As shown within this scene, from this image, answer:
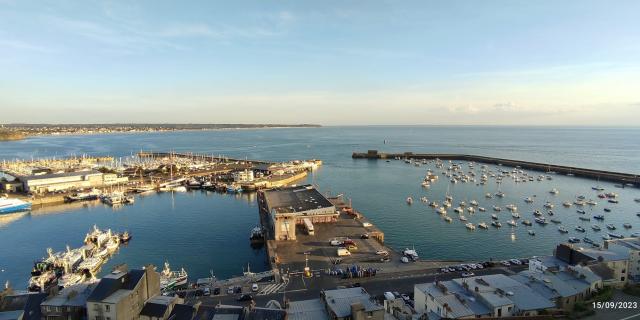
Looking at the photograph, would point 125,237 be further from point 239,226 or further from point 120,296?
point 120,296

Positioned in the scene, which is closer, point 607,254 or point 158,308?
point 158,308

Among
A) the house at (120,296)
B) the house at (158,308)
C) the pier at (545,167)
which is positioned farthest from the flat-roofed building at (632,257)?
the pier at (545,167)

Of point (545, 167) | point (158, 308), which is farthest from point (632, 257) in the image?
point (545, 167)

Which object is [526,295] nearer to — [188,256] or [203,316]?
[203,316]

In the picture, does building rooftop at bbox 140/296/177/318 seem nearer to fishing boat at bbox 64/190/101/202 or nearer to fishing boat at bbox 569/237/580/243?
fishing boat at bbox 569/237/580/243

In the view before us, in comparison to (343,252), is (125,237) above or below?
below

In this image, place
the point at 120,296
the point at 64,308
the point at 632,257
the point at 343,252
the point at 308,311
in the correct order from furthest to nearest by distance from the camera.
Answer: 1. the point at 343,252
2. the point at 632,257
3. the point at 64,308
4. the point at 120,296
5. the point at 308,311

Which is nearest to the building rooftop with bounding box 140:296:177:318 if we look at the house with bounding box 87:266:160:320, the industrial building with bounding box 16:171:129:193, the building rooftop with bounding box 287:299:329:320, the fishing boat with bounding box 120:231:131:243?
the house with bounding box 87:266:160:320

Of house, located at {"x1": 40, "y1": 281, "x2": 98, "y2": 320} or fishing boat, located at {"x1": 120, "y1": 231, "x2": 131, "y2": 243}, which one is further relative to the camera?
fishing boat, located at {"x1": 120, "y1": 231, "x2": 131, "y2": 243}

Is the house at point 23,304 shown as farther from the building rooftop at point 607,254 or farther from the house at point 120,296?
the building rooftop at point 607,254
